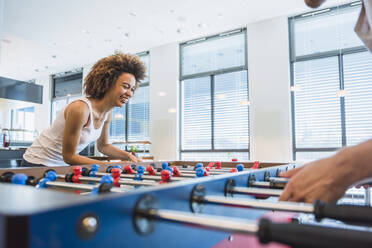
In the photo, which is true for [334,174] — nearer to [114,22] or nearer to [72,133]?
[72,133]

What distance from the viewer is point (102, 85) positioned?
195 centimetres

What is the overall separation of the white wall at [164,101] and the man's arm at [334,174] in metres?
5.08

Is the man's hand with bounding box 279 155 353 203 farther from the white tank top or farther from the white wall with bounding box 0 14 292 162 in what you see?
the white wall with bounding box 0 14 292 162

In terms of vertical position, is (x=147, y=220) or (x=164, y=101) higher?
(x=164, y=101)

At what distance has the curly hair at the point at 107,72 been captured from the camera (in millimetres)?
1948

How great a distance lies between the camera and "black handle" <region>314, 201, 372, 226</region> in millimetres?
419

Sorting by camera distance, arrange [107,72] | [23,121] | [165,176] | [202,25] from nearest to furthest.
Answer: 1. [165,176]
2. [107,72]
3. [202,25]
4. [23,121]

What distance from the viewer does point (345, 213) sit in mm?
430

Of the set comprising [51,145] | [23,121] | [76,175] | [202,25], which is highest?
[202,25]

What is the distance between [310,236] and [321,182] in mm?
260

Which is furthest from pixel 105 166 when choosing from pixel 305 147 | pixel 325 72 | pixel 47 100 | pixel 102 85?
pixel 47 100

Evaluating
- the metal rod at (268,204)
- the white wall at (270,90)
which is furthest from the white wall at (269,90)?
the metal rod at (268,204)

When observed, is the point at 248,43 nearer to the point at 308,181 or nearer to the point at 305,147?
the point at 305,147

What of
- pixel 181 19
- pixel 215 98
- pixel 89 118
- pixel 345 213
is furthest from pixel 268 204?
pixel 215 98
